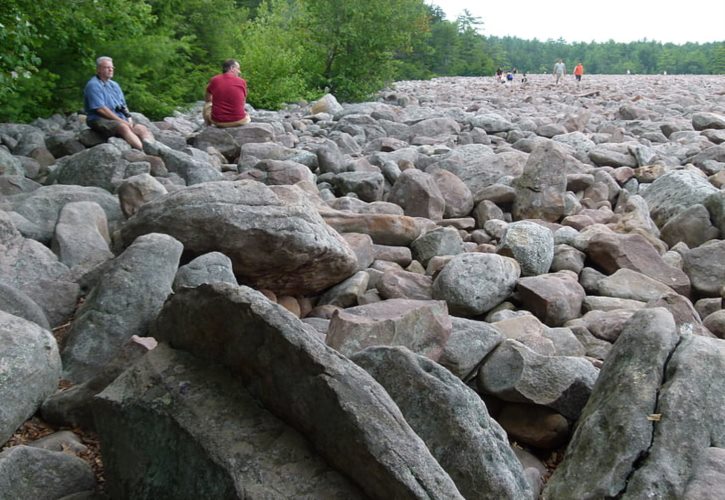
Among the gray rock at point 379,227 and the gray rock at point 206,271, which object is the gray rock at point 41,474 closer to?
the gray rock at point 206,271

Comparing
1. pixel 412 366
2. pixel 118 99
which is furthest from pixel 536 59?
pixel 412 366

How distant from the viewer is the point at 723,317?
507 centimetres

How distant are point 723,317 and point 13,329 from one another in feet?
14.3

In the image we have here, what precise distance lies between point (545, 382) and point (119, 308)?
225cm

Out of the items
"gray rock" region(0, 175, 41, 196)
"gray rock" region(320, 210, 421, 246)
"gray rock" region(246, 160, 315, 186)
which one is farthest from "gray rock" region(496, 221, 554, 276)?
"gray rock" region(0, 175, 41, 196)

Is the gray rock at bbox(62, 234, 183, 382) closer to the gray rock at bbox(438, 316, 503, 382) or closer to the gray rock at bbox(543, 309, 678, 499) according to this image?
the gray rock at bbox(438, 316, 503, 382)

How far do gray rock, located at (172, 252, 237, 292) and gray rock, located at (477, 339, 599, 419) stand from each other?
64.4 inches

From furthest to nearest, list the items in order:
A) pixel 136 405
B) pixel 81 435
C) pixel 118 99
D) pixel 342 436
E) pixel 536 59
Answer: pixel 536 59
pixel 118 99
pixel 81 435
pixel 136 405
pixel 342 436

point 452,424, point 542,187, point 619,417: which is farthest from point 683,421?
point 542,187

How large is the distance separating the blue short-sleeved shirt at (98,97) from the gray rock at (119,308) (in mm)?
6399

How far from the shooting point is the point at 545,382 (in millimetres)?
3627

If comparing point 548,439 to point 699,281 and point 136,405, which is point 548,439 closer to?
point 136,405

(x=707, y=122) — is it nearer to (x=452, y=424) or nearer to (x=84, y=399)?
(x=452, y=424)

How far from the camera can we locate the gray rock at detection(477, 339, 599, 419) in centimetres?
361
